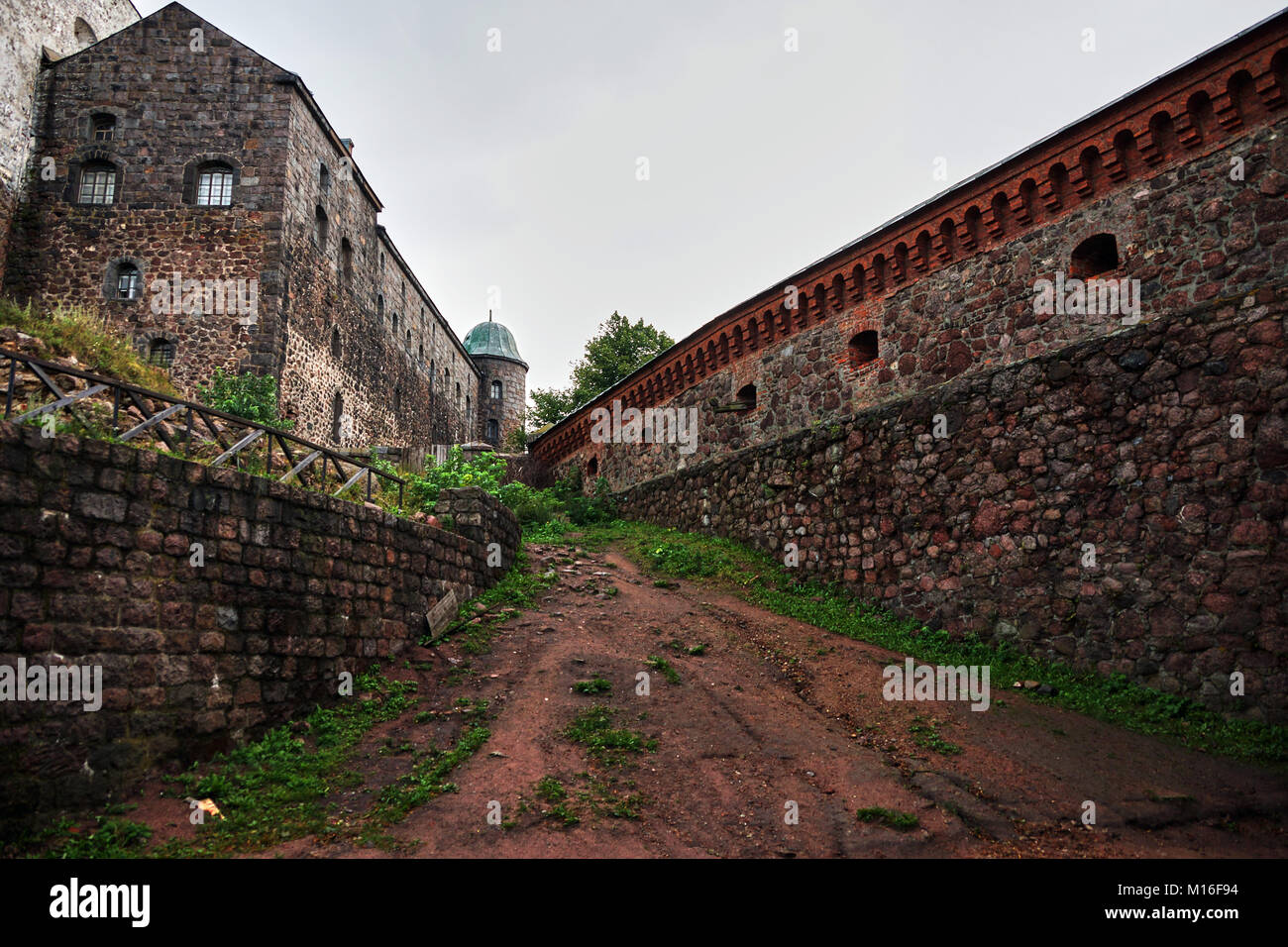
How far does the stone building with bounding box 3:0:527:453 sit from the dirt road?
38.1 feet

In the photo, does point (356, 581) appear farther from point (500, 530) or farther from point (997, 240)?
point (997, 240)

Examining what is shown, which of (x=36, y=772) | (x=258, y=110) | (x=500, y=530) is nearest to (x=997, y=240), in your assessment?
(x=500, y=530)

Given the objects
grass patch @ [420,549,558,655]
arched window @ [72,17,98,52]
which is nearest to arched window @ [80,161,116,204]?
arched window @ [72,17,98,52]

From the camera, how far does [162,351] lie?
55.8 ft

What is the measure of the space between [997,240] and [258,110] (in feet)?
53.6

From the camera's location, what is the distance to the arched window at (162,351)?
55.2ft

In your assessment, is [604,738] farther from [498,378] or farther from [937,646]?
[498,378]

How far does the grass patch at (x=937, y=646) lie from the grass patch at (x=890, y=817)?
3288 millimetres

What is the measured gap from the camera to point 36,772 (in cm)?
524

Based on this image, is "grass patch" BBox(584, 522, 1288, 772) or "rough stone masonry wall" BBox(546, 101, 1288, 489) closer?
"grass patch" BBox(584, 522, 1288, 772)

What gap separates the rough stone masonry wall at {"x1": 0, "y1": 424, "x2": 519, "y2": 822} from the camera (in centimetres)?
539

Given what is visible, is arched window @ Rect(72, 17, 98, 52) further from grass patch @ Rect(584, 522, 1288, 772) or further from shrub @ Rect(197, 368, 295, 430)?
grass patch @ Rect(584, 522, 1288, 772)

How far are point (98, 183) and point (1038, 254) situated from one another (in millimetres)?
19335

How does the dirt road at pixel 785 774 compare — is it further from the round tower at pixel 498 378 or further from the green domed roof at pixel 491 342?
the green domed roof at pixel 491 342
